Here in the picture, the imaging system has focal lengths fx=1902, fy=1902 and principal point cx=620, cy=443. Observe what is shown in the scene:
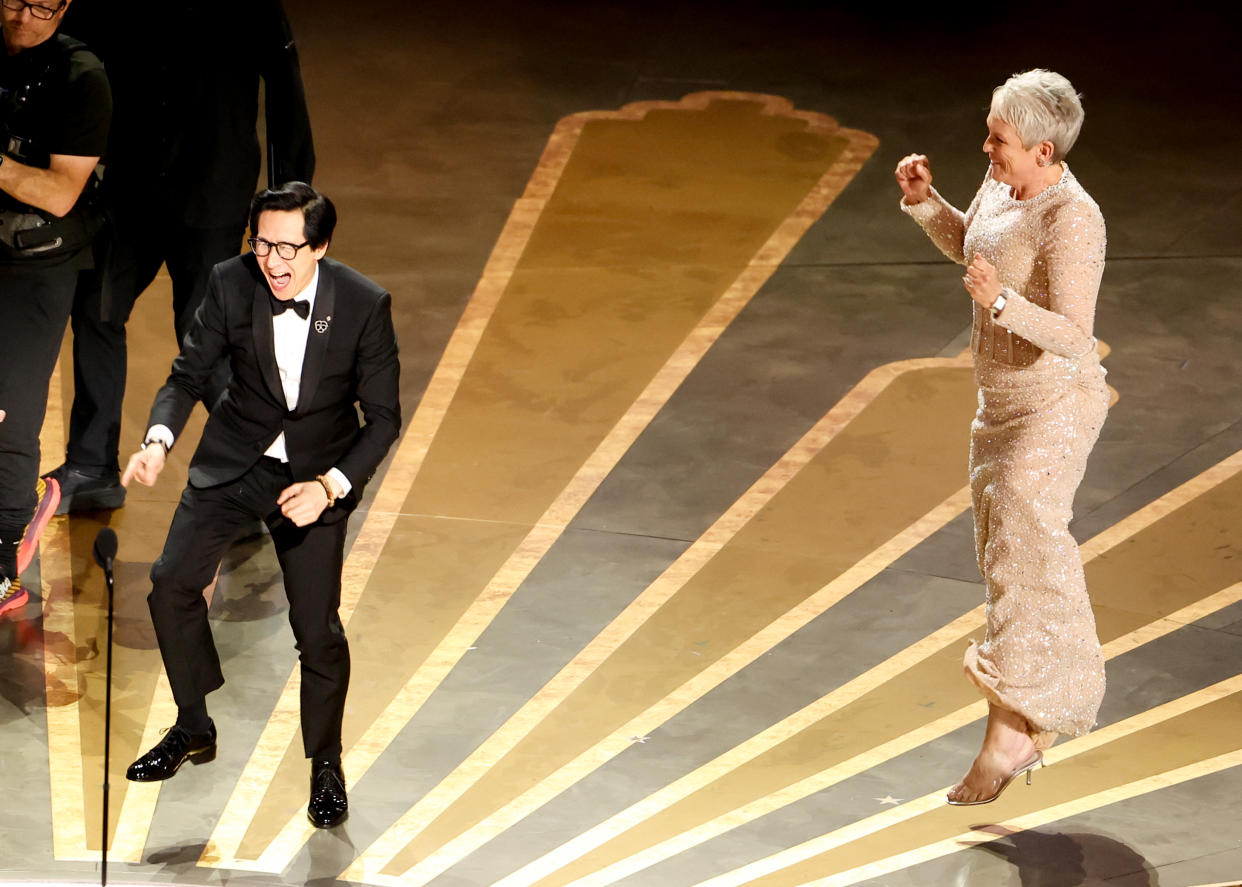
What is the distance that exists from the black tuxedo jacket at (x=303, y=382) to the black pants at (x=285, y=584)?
55 mm

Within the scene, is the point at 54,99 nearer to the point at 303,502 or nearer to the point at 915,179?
the point at 303,502

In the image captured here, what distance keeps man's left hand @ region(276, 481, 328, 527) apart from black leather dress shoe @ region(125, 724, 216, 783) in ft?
2.56

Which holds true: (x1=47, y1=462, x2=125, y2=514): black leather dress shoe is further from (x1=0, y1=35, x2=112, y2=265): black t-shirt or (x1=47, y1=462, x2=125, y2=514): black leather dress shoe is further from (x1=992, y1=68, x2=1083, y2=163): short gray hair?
(x1=992, y1=68, x2=1083, y2=163): short gray hair

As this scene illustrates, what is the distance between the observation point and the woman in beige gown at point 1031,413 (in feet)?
13.9

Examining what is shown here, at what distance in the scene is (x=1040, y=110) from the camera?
Result: 4207 millimetres

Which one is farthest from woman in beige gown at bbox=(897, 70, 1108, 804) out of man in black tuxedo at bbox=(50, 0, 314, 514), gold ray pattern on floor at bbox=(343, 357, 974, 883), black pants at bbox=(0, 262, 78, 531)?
black pants at bbox=(0, 262, 78, 531)

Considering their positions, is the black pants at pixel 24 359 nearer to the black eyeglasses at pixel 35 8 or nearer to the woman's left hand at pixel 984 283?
the black eyeglasses at pixel 35 8

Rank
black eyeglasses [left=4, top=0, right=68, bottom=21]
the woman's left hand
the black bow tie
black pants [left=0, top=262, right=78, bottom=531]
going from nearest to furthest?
1. the woman's left hand
2. the black bow tie
3. black eyeglasses [left=4, top=0, right=68, bottom=21]
4. black pants [left=0, top=262, right=78, bottom=531]

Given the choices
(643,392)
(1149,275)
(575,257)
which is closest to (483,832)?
(643,392)

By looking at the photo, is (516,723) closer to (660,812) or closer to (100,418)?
(660,812)

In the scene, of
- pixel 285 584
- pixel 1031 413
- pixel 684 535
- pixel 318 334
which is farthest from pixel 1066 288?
pixel 684 535

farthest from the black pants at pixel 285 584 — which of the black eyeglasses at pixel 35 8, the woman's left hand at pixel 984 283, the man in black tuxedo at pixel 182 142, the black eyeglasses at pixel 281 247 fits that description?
the woman's left hand at pixel 984 283

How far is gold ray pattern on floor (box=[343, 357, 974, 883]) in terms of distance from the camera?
4.66 meters

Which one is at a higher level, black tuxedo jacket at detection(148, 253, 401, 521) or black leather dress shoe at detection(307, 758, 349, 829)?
black tuxedo jacket at detection(148, 253, 401, 521)
